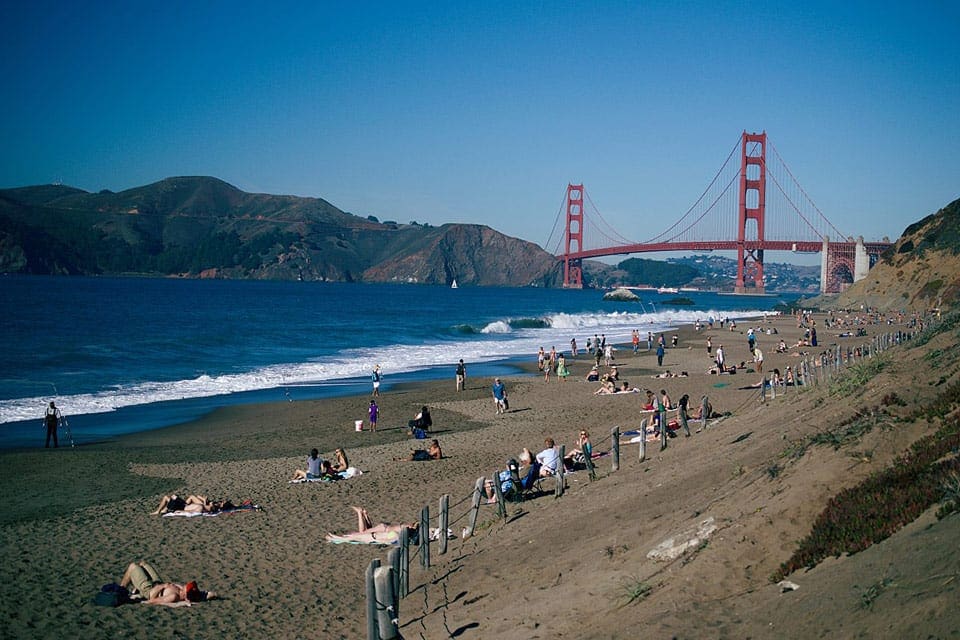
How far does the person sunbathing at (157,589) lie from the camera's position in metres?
7.32

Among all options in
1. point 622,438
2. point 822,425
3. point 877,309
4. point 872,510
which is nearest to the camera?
point 872,510

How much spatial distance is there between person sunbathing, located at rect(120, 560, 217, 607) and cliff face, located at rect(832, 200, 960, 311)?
40.0 meters

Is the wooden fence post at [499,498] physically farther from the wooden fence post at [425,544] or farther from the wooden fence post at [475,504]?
the wooden fence post at [425,544]

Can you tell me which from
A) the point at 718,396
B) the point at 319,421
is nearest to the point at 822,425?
the point at 718,396

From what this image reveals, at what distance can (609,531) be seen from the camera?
7.36 m

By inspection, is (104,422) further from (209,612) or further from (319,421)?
(209,612)

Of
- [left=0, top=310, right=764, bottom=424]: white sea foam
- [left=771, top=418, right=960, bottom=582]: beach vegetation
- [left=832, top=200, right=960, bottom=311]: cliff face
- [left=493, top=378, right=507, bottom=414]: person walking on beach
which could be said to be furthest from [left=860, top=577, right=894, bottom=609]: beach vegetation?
[left=832, top=200, right=960, bottom=311]: cliff face

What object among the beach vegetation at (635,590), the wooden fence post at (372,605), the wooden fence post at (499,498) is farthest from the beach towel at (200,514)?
the beach vegetation at (635,590)

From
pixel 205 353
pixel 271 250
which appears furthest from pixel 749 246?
pixel 271 250

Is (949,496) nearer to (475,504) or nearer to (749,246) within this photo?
(475,504)

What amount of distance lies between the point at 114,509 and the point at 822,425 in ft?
29.7

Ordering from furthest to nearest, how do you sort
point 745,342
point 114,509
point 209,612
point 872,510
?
point 745,342, point 114,509, point 209,612, point 872,510

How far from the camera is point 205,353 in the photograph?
1331 inches

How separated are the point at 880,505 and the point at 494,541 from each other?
423 cm
